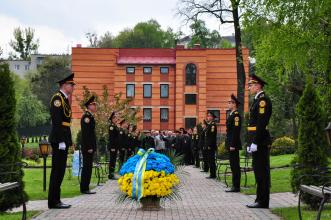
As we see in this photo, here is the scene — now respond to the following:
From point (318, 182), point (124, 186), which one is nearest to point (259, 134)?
point (318, 182)

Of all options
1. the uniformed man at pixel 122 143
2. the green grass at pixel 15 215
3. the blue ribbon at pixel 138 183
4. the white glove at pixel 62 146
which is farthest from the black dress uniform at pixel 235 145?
the uniformed man at pixel 122 143

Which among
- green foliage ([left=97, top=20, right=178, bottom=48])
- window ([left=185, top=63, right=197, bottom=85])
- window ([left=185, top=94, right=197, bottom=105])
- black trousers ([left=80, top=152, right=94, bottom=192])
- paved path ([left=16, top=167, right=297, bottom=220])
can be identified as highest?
green foliage ([left=97, top=20, right=178, bottom=48])

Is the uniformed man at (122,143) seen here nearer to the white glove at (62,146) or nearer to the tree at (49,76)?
the white glove at (62,146)

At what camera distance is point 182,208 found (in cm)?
1277

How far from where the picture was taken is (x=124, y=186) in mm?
12078

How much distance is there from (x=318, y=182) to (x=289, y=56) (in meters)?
12.0

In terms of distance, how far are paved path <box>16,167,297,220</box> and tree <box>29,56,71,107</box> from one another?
3073 inches

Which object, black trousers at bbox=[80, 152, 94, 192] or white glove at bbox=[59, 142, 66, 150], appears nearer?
white glove at bbox=[59, 142, 66, 150]

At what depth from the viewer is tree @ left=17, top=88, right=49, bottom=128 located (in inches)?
3477

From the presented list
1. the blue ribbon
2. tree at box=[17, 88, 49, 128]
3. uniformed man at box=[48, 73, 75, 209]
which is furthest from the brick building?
the blue ribbon

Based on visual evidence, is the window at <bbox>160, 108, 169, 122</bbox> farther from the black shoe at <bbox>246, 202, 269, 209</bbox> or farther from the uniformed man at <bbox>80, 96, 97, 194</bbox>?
the black shoe at <bbox>246, 202, 269, 209</bbox>

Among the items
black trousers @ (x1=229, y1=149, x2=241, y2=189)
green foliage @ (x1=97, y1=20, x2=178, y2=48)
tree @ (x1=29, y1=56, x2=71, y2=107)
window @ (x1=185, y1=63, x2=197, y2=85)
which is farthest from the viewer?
green foliage @ (x1=97, y1=20, x2=178, y2=48)

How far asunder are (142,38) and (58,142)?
9929cm

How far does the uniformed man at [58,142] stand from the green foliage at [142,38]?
95163 millimetres
